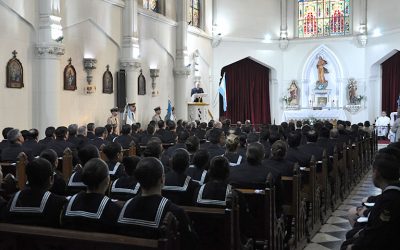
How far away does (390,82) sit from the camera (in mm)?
23828

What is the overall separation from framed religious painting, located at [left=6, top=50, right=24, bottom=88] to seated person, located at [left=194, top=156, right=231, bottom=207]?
8.79 meters

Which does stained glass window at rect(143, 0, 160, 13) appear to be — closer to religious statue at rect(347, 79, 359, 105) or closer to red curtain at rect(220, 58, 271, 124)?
red curtain at rect(220, 58, 271, 124)

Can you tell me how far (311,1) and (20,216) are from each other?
82.0 ft

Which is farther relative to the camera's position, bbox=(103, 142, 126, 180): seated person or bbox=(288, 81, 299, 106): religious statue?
bbox=(288, 81, 299, 106): religious statue

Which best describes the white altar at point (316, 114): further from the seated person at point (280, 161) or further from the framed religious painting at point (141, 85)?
the seated person at point (280, 161)

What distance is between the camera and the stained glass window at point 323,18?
25516mm

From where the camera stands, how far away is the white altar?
2461 centimetres

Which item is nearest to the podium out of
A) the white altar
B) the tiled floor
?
the white altar

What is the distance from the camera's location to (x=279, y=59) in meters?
26.3

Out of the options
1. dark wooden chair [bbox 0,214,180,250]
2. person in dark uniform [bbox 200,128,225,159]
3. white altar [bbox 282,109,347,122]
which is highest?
white altar [bbox 282,109,347,122]

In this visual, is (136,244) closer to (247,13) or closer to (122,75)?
(122,75)

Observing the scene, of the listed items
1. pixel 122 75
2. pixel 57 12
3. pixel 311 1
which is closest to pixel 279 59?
pixel 311 1

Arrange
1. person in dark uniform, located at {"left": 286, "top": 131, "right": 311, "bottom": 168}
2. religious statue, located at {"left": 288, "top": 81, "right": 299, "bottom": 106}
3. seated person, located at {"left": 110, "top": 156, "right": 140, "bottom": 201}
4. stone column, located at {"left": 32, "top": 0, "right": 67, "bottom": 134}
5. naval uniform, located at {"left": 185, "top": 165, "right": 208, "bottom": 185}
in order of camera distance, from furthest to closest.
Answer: religious statue, located at {"left": 288, "top": 81, "right": 299, "bottom": 106} → stone column, located at {"left": 32, "top": 0, "right": 67, "bottom": 134} → person in dark uniform, located at {"left": 286, "top": 131, "right": 311, "bottom": 168} → naval uniform, located at {"left": 185, "top": 165, "right": 208, "bottom": 185} → seated person, located at {"left": 110, "top": 156, "right": 140, "bottom": 201}

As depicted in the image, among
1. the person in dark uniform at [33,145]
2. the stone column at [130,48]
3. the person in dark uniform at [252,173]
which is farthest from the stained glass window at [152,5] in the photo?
the person in dark uniform at [252,173]
